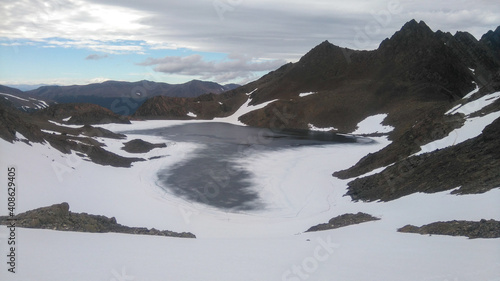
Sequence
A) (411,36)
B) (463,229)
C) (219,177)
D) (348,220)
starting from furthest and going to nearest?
1. (411,36)
2. (219,177)
3. (348,220)
4. (463,229)

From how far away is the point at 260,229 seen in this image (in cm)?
1881

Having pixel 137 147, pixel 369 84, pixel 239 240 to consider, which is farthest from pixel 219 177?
pixel 369 84

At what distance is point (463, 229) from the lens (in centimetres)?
977

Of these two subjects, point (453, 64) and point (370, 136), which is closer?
point (370, 136)

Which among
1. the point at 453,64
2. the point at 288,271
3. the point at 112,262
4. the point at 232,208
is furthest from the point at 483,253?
the point at 453,64

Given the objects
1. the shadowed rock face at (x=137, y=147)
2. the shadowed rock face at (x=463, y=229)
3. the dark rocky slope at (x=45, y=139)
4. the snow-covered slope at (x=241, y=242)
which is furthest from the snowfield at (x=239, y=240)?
the shadowed rock face at (x=137, y=147)

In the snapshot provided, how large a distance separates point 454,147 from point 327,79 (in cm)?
8455

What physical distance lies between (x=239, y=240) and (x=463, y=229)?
6152 mm

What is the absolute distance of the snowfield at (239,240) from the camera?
7.13 metres

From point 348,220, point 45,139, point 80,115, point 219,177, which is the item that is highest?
point 80,115

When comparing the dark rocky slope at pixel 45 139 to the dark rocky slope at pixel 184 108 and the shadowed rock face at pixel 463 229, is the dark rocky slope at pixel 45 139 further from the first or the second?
the dark rocky slope at pixel 184 108

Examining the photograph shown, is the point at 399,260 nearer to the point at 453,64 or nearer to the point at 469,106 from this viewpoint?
the point at 469,106

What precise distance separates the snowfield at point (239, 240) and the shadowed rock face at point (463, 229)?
1.41ft

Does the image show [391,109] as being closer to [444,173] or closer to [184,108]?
[444,173]
